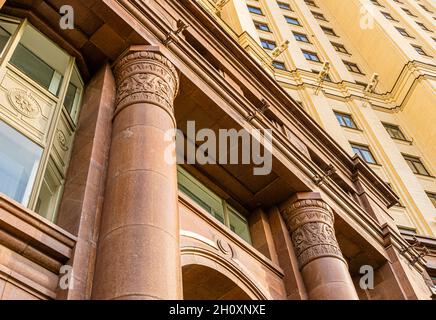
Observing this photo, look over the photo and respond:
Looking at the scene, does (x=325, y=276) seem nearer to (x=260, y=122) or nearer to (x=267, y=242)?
(x=267, y=242)

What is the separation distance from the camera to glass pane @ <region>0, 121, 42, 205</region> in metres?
8.30

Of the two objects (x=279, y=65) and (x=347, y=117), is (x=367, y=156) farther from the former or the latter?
(x=279, y=65)

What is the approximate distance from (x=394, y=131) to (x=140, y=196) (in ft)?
109

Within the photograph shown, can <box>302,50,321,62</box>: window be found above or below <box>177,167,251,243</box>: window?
above

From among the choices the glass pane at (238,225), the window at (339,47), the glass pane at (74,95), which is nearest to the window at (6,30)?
the glass pane at (74,95)

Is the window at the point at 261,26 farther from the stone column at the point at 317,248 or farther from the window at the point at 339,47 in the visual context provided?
the stone column at the point at 317,248

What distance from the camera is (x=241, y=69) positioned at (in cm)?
1672

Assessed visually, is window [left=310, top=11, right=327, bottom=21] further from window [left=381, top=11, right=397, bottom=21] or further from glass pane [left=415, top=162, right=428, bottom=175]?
glass pane [left=415, top=162, right=428, bottom=175]

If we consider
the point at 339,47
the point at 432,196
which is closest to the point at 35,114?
the point at 432,196

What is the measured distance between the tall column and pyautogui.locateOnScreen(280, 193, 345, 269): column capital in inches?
210

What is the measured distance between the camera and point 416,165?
34844mm

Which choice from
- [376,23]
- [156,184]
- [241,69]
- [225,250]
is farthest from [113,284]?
[376,23]

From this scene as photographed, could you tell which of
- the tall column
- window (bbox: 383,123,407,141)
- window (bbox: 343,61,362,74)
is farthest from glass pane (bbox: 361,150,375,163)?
the tall column
